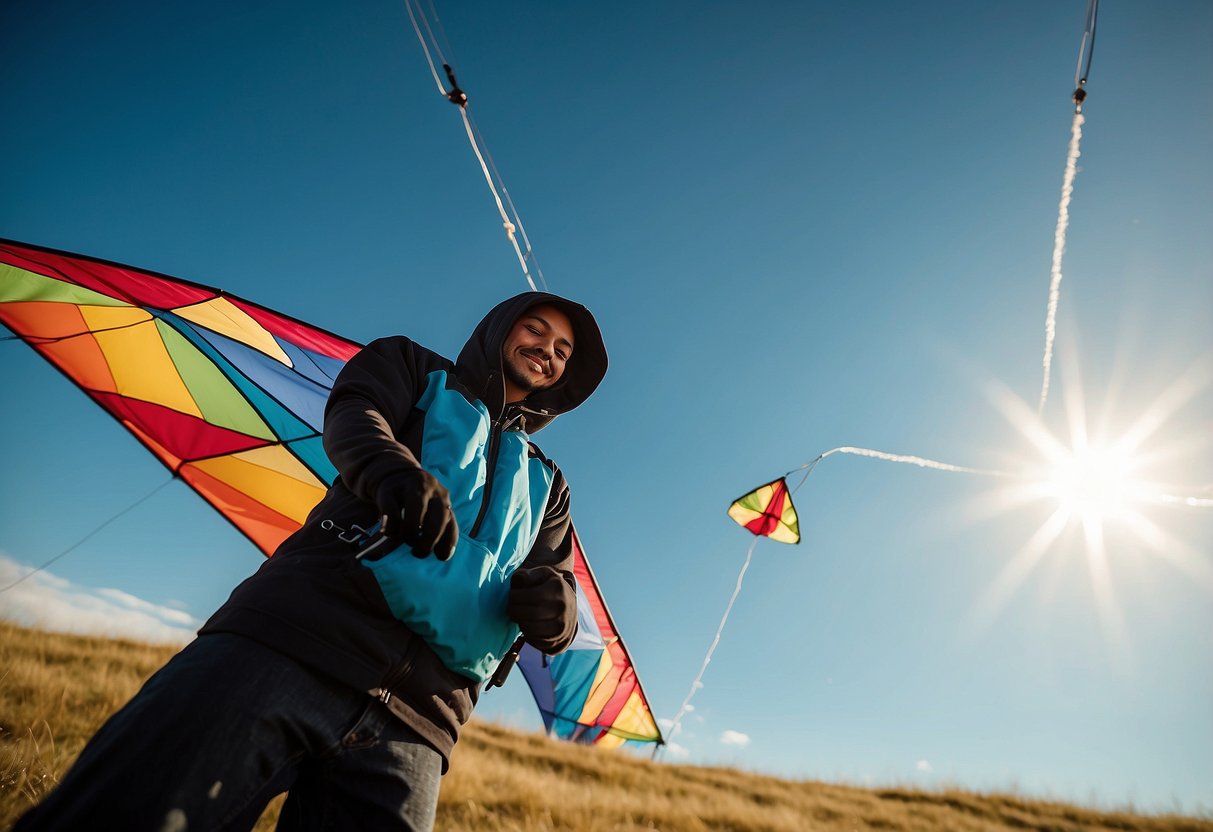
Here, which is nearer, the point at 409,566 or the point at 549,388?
the point at 409,566

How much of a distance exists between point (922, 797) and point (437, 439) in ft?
20.2

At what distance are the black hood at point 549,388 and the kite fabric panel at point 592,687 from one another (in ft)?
5.81

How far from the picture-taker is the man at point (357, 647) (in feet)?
2.93

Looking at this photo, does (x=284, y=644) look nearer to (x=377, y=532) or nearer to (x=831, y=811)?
(x=377, y=532)

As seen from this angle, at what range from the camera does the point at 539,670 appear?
14.9 feet

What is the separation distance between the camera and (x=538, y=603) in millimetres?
1280

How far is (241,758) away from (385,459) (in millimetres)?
548

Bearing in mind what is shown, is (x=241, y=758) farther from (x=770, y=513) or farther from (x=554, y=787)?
(x=770, y=513)

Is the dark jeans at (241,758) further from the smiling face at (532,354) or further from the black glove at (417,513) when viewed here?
the smiling face at (532,354)

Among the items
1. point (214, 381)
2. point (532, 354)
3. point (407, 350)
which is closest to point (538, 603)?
point (407, 350)

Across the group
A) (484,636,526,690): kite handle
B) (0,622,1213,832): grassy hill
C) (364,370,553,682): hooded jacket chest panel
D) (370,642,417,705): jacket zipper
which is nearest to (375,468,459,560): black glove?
(364,370,553,682): hooded jacket chest panel

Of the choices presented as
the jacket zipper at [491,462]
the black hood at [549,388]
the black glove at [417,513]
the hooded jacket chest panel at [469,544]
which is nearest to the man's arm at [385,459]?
the black glove at [417,513]

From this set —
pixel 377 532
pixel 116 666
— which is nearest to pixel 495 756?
pixel 116 666

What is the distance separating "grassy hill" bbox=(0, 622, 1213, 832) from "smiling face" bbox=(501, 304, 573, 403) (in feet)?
7.82
